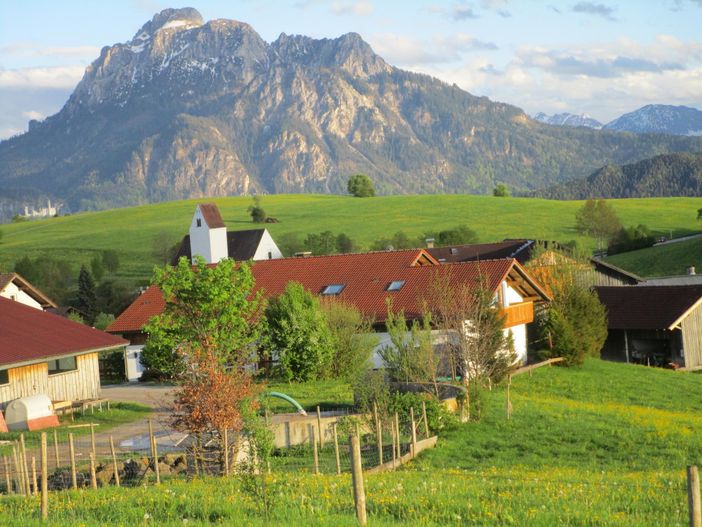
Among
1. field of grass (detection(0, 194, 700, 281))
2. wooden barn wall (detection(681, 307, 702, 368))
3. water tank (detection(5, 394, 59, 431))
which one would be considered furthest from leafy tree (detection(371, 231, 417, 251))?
water tank (detection(5, 394, 59, 431))

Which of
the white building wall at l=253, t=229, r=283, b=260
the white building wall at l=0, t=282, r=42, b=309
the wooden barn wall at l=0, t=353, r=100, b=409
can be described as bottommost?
the wooden barn wall at l=0, t=353, r=100, b=409

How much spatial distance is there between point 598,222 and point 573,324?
7041 cm

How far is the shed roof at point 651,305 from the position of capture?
49.9 meters

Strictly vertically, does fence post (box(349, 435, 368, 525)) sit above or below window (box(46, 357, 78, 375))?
below

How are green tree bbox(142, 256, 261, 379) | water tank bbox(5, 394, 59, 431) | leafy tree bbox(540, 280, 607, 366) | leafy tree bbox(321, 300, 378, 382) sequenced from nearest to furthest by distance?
green tree bbox(142, 256, 261, 379)
water tank bbox(5, 394, 59, 431)
leafy tree bbox(321, 300, 378, 382)
leafy tree bbox(540, 280, 607, 366)

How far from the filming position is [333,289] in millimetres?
48312

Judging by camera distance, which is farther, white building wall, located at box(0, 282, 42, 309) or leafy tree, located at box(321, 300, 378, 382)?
white building wall, located at box(0, 282, 42, 309)

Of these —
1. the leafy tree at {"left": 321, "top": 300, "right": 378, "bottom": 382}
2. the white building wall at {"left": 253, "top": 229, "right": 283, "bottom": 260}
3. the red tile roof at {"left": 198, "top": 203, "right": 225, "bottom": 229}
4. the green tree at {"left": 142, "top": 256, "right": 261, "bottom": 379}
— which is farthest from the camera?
the white building wall at {"left": 253, "top": 229, "right": 283, "bottom": 260}

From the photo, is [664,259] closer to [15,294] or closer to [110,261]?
[110,261]

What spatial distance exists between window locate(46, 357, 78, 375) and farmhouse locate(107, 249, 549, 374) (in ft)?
28.0

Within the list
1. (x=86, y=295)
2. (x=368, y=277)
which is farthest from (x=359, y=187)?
(x=368, y=277)

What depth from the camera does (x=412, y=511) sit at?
1298 centimetres

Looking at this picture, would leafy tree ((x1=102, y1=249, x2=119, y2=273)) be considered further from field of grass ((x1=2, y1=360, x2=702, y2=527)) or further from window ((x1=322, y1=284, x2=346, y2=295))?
field of grass ((x1=2, y1=360, x2=702, y2=527))

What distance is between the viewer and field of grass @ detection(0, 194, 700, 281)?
11400 centimetres
